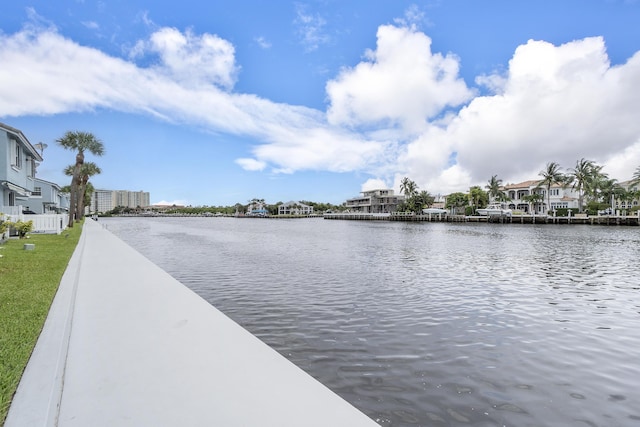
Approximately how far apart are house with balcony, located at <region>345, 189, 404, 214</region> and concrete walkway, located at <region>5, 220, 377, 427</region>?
134 m

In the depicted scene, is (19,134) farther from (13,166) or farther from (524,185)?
(524,185)

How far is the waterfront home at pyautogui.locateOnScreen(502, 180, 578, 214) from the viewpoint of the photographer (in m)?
90.0

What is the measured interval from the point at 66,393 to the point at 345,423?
99.4 inches

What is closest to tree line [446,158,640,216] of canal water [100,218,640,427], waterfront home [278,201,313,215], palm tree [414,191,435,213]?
palm tree [414,191,435,213]

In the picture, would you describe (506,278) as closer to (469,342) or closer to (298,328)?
(469,342)

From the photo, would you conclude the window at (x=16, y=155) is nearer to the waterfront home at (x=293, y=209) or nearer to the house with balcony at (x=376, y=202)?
the house with balcony at (x=376, y=202)

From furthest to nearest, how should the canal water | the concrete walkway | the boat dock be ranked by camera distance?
the boat dock < the canal water < the concrete walkway

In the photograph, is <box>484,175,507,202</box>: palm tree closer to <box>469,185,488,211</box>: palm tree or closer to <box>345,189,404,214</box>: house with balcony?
<box>469,185,488,211</box>: palm tree

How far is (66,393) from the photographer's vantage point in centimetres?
338

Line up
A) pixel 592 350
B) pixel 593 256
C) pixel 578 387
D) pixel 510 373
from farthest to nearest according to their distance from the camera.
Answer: pixel 593 256, pixel 592 350, pixel 510 373, pixel 578 387

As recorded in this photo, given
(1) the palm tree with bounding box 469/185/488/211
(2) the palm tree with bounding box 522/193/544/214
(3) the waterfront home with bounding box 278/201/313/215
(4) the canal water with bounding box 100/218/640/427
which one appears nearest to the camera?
(4) the canal water with bounding box 100/218/640/427

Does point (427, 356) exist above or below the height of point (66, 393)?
below

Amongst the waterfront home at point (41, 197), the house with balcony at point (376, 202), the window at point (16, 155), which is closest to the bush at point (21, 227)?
the window at point (16, 155)

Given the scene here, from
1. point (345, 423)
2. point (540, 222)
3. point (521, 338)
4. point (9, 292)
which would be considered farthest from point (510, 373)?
point (540, 222)
